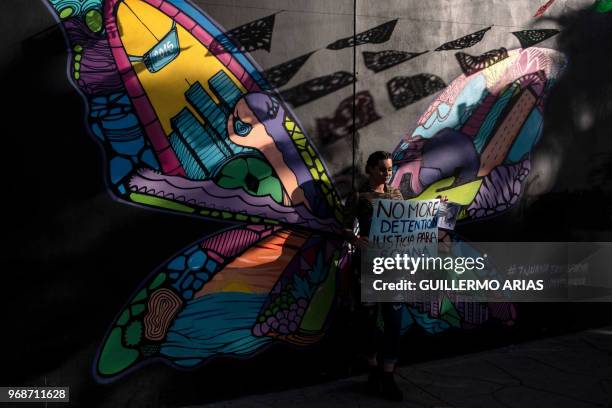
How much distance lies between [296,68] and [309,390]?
228cm

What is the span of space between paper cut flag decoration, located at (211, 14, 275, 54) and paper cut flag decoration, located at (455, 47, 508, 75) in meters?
1.73

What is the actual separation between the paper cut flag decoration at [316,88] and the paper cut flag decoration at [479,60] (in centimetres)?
114

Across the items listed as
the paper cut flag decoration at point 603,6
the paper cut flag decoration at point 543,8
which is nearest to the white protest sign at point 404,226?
the paper cut flag decoration at point 543,8

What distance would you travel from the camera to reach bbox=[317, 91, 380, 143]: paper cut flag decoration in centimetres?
420

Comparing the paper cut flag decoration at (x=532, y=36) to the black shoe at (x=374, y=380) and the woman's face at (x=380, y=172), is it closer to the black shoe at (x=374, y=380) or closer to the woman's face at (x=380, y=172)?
the woman's face at (x=380, y=172)

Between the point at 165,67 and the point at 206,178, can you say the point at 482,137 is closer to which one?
the point at 206,178

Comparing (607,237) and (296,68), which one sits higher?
(296,68)

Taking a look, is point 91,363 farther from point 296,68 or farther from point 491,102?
point 491,102

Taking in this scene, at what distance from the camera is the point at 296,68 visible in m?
4.06

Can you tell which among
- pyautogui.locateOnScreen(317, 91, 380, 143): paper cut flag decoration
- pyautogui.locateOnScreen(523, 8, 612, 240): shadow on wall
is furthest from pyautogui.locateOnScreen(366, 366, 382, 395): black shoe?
pyautogui.locateOnScreen(523, 8, 612, 240): shadow on wall

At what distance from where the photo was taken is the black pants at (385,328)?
12.8 ft

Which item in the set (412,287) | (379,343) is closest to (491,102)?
(412,287)

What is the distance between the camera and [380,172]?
3934 mm

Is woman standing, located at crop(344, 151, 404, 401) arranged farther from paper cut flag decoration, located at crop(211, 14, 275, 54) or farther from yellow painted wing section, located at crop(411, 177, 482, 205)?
paper cut flag decoration, located at crop(211, 14, 275, 54)
